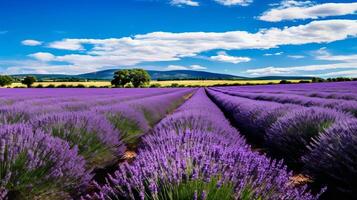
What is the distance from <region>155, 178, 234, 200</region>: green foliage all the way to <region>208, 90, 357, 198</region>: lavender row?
69.7 inches

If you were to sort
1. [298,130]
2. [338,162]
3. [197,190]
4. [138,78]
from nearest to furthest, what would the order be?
[197,190]
[338,162]
[298,130]
[138,78]

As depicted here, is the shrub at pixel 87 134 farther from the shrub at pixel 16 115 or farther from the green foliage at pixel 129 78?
the green foliage at pixel 129 78

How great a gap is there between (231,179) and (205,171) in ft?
0.49

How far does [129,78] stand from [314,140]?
77921mm

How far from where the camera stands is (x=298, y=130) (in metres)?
5.78

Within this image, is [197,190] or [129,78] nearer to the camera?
[197,190]

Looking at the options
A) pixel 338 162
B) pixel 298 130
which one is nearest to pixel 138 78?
pixel 298 130

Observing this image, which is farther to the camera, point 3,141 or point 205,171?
point 3,141

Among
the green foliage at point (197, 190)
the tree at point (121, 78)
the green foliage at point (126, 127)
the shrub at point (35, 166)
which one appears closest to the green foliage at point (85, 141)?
the shrub at point (35, 166)

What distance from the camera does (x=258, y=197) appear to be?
2.27m

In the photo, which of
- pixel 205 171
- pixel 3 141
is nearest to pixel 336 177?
pixel 205 171

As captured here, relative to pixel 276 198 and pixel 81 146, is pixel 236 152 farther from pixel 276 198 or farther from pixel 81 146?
pixel 81 146

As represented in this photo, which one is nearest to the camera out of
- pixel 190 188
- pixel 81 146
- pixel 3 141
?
pixel 190 188

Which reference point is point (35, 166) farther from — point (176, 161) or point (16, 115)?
point (16, 115)
